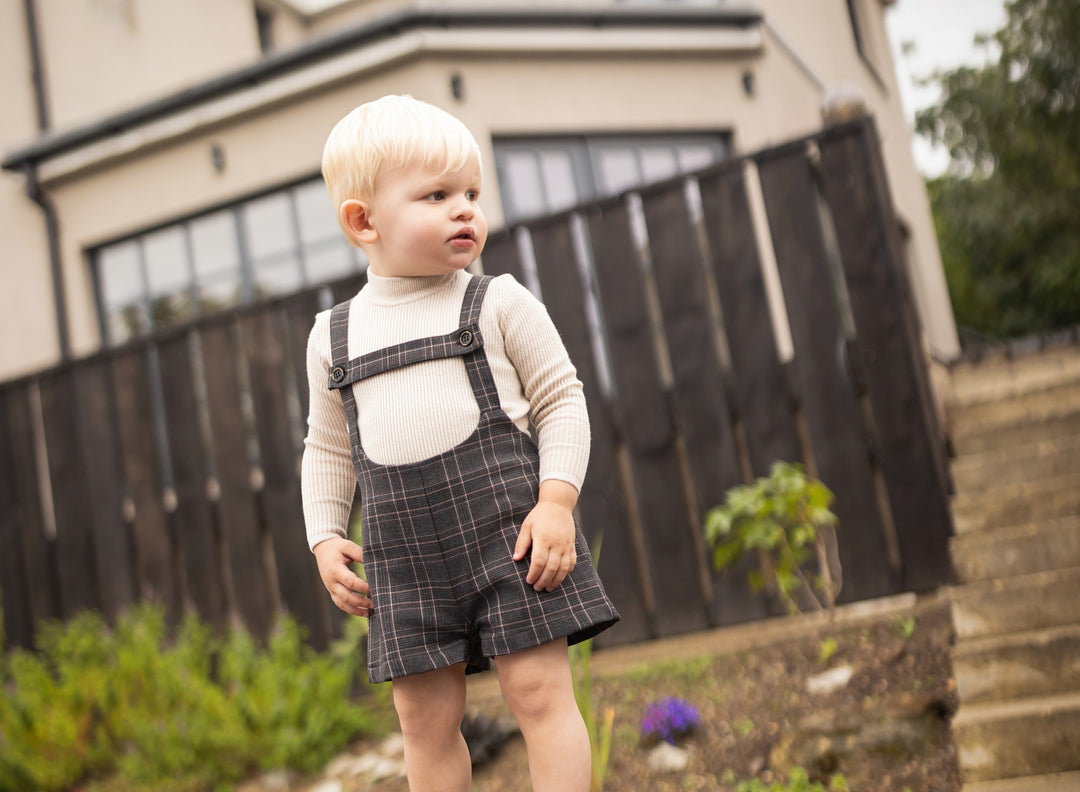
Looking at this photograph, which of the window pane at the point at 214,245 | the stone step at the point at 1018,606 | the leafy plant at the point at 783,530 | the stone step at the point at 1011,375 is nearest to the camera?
the stone step at the point at 1018,606

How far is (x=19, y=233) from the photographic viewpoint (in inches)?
290

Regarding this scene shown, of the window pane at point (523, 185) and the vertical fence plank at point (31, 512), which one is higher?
the window pane at point (523, 185)

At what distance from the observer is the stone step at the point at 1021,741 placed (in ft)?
6.99

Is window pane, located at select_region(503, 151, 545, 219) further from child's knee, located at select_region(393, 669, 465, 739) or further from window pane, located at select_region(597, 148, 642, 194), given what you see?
child's knee, located at select_region(393, 669, 465, 739)

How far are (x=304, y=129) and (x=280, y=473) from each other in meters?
3.12

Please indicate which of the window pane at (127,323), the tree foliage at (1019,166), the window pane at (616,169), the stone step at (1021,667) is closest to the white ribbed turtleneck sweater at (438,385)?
the stone step at (1021,667)

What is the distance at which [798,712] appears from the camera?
283 centimetres

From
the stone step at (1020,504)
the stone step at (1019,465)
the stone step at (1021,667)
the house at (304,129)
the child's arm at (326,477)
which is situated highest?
the house at (304,129)

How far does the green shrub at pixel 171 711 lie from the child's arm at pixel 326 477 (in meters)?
2.20

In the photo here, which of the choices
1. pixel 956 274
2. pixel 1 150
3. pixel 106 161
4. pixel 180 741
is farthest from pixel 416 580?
pixel 956 274

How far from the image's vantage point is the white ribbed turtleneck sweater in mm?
1492

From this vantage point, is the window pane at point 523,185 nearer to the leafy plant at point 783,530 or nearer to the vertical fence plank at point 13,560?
the leafy plant at point 783,530

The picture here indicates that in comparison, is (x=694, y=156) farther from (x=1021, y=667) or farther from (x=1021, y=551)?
(x=1021, y=667)

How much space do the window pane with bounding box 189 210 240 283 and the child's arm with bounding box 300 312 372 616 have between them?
5.56 m
